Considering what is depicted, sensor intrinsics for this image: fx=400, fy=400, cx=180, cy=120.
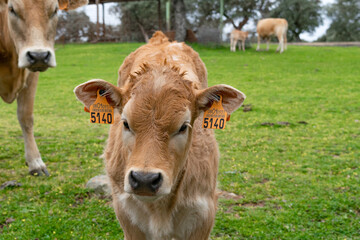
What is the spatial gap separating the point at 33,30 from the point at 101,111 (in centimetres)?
250

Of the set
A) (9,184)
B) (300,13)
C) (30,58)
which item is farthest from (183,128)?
(300,13)

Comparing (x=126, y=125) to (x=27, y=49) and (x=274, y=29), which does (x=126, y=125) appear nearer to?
(x=27, y=49)

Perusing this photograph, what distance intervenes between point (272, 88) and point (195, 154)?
12.2 metres

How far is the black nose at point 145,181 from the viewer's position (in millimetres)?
2826

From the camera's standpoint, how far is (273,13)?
145 ft

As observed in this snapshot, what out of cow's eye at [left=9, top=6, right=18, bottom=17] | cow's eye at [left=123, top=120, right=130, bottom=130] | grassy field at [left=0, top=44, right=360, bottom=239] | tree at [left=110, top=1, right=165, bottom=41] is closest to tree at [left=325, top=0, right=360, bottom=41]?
tree at [left=110, top=1, right=165, bottom=41]

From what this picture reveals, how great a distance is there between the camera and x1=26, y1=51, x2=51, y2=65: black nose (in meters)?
5.22

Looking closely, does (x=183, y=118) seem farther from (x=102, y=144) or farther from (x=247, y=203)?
(x=102, y=144)

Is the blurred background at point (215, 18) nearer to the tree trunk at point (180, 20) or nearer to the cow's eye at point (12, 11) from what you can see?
the tree trunk at point (180, 20)

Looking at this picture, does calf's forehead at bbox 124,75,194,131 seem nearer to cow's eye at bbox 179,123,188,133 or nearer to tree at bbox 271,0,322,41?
cow's eye at bbox 179,123,188,133

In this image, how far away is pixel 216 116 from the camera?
357 cm

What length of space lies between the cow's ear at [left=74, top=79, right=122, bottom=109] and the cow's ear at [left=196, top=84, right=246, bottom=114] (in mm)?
725

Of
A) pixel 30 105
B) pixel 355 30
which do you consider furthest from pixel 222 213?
pixel 355 30

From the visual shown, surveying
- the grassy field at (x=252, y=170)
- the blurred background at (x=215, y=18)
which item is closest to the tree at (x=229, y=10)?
the blurred background at (x=215, y=18)
